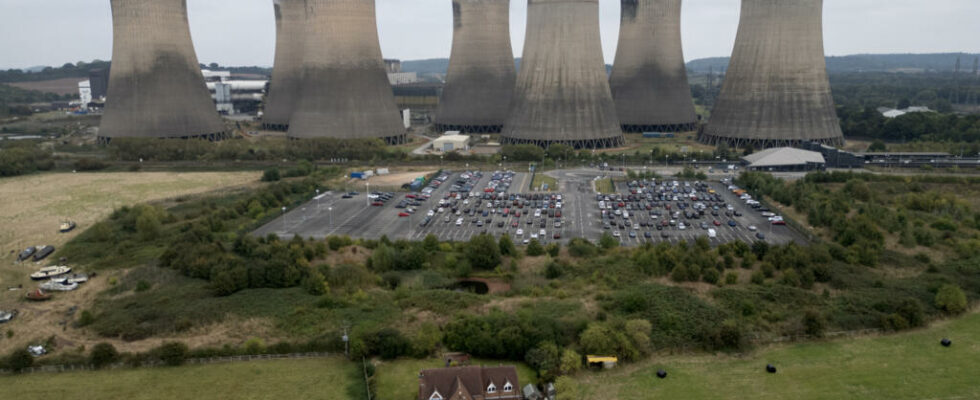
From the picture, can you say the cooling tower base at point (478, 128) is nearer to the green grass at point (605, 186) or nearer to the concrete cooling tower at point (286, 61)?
the concrete cooling tower at point (286, 61)

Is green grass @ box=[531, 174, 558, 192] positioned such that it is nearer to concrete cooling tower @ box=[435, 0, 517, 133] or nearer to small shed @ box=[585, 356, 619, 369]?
concrete cooling tower @ box=[435, 0, 517, 133]

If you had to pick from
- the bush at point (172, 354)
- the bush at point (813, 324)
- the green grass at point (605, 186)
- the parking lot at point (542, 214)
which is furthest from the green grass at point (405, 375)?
the green grass at point (605, 186)

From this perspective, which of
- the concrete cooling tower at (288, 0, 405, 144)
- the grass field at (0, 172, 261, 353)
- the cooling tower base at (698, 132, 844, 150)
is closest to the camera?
the grass field at (0, 172, 261, 353)

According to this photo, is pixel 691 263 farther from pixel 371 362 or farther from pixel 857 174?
pixel 857 174

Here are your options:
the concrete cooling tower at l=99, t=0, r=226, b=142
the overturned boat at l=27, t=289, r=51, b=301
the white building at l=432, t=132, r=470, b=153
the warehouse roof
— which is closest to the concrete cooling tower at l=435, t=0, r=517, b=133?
the white building at l=432, t=132, r=470, b=153

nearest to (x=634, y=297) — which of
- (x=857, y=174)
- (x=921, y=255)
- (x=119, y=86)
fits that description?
(x=921, y=255)

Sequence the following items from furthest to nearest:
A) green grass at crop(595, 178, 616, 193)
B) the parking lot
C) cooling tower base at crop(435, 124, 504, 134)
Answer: cooling tower base at crop(435, 124, 504, 134) < green grass at crop(595, 178, 616, 193) < the parking lot

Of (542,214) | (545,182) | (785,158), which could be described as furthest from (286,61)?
(785,158)
